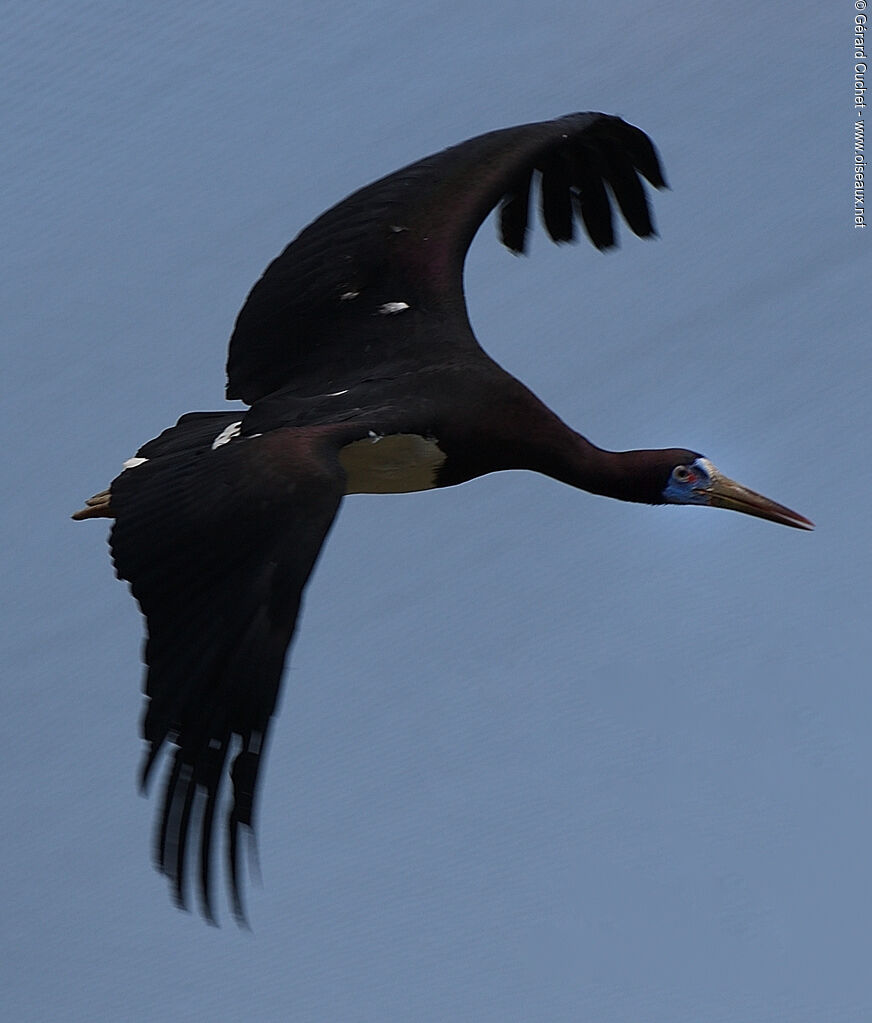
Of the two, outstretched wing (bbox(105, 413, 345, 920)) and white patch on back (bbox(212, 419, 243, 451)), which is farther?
white patch on back (bbox(212, 419, 243, 451))

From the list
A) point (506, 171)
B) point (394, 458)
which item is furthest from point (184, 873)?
point (506, 171)

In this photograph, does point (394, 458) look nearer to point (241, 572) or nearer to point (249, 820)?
point (241, 572)

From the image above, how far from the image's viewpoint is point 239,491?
6.05 meters

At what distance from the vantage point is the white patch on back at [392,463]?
672 centimetres

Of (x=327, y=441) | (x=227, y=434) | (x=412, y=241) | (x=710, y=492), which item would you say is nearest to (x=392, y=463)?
(x=227, y=434)

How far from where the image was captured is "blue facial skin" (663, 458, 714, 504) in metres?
7.26

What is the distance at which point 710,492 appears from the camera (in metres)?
7.30

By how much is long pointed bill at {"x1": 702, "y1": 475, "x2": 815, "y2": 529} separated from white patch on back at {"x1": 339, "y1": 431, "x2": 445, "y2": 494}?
847 millimetres

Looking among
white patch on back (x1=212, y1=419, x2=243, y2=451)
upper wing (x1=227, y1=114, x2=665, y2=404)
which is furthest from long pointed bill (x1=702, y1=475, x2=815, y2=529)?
white patch on back (x1=212, y1=419, x2=243, y2=451)

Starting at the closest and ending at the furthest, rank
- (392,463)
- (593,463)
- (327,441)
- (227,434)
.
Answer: (327,441)
(227,434)
(392,463)
(593,463)

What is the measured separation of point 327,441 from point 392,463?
62 centimetres

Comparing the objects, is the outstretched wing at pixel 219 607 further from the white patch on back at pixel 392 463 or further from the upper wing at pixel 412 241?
the upper wing at pixel 412 241

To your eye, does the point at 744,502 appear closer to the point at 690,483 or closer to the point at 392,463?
the point at 690,483

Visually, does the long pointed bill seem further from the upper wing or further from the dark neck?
A: the upper wing
